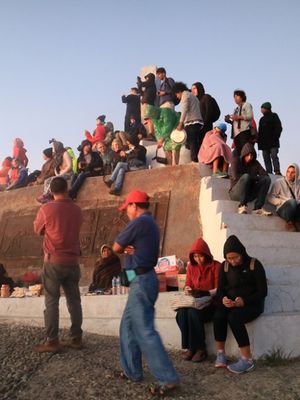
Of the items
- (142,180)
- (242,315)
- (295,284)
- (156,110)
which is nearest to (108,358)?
(242,315)

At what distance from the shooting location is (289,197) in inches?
330

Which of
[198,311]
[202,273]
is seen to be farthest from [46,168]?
[198,311]

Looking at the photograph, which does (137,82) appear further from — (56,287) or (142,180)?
(56,287)

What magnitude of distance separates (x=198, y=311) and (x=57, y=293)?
1496mm

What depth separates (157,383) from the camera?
14.1ft

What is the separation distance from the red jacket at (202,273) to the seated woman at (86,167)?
4985 mm

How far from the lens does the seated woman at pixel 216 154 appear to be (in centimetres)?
895

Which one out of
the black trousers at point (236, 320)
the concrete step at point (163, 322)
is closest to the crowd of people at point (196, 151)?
the concrete step at point (163, 322)

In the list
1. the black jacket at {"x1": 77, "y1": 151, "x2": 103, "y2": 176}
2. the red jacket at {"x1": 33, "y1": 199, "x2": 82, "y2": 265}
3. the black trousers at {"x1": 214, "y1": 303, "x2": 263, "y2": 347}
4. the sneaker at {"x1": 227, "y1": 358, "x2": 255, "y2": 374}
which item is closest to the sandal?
the sneaker at {"x1": 227, "y1": 358, "x2": 255, "y2": 374}

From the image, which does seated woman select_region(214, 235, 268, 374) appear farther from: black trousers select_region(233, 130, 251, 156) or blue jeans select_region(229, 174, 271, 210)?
black trousers select_region(233, 130, 251, 156)

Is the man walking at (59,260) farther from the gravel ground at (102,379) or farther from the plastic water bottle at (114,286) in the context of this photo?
the plastic water bottle at (114,286)

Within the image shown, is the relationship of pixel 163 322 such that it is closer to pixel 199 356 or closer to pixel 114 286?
pixel 199 356

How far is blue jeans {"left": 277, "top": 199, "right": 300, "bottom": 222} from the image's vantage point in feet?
26.6

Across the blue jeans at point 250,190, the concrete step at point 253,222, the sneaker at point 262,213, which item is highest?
the blue jeans at point 250,190
